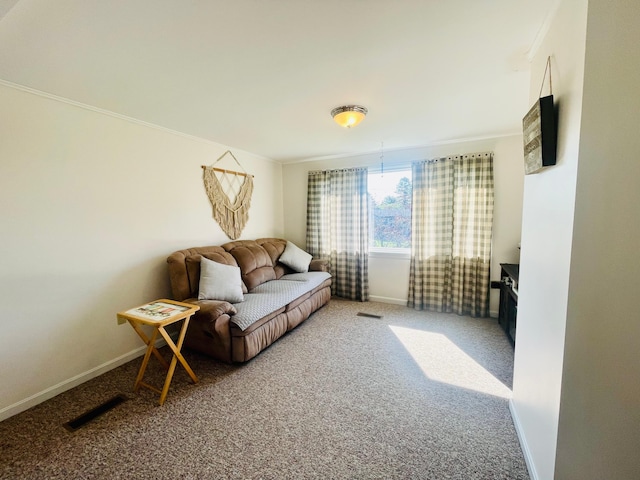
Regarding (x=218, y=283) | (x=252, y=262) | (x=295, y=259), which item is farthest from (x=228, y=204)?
(x=218, y=283)

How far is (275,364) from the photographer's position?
2.53 m

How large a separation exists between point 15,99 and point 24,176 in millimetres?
545

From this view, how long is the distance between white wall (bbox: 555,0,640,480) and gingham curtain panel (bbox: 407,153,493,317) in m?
2.71

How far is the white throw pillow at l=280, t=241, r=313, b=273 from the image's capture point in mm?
4059

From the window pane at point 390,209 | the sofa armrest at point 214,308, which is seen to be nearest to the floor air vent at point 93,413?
the sofa armrest at point 214,308

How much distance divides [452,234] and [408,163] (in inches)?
48.2

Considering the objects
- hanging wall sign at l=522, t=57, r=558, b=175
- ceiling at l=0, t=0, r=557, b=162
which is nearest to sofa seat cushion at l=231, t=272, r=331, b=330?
ceiling at l=0, t=0, r=557, b=162

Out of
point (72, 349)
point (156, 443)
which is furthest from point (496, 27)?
point (72, 349)

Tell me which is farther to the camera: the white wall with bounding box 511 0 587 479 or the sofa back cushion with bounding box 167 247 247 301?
the sofa back cushion with bounding box 167 247 247 301

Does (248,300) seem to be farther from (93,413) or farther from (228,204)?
(228,204)

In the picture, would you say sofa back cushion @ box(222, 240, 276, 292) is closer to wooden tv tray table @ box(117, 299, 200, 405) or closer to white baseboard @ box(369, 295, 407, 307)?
wooden tv tray table @ box(117, 299, 200, 405)

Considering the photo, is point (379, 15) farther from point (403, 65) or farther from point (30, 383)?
point (30, 383)

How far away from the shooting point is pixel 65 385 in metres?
2.15

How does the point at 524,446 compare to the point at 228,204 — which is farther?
the point at 228,204
